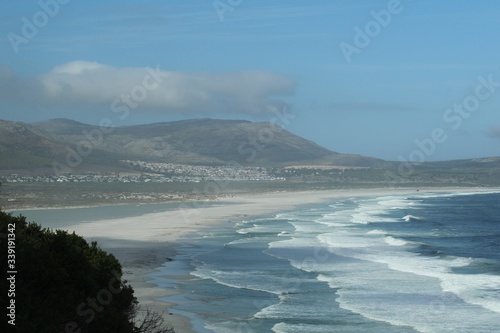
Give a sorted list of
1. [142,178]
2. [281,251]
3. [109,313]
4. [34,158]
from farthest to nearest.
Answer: [142,178]
[34,158]
[281,251]
[109,313]

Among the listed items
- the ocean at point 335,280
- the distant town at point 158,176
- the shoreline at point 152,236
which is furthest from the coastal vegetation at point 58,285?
the distant town at point 158,176

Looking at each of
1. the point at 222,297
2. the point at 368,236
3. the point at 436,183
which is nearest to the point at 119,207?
the point at 368,236

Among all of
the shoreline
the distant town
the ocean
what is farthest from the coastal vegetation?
→ the distant town

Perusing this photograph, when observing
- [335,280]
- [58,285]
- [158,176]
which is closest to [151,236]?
[335,280]

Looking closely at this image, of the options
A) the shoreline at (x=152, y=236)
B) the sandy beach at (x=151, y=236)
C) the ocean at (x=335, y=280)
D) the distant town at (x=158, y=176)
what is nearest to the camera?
the ocean at (x=335, y=280)

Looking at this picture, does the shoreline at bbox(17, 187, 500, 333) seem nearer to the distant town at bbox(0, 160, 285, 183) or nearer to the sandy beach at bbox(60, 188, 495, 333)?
the sandy beach at bbox(60, 188, 495, 333)

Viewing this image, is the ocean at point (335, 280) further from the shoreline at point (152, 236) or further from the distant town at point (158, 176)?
the distant town at point (158, 176)

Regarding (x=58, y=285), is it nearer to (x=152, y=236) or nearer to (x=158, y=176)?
(x=152, y=236)

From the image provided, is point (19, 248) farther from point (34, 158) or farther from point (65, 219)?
point (34, 158)
